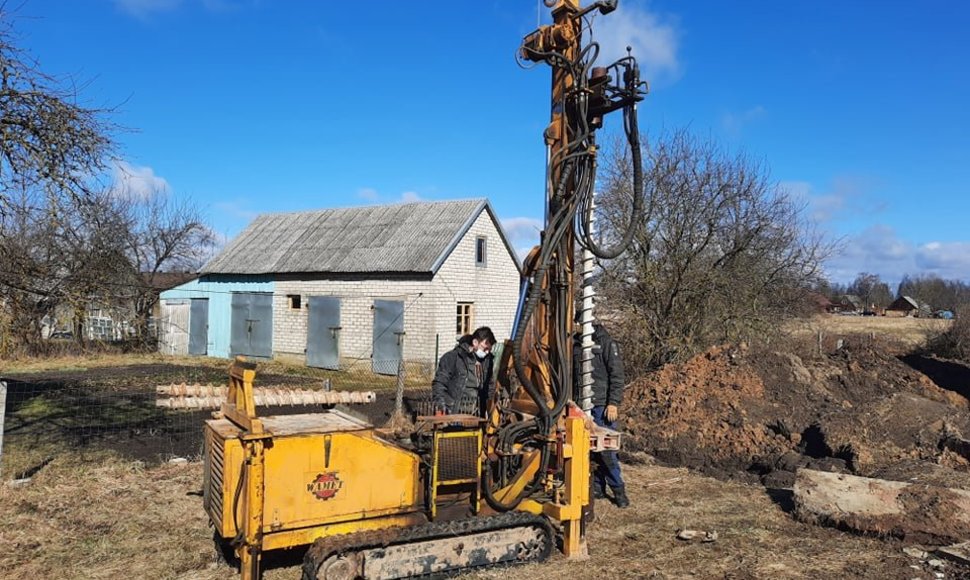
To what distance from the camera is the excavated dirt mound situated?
30.8ft

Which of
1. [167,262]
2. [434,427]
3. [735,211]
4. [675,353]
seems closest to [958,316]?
[735,211]

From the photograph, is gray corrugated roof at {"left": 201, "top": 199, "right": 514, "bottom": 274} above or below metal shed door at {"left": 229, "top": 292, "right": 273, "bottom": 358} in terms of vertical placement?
above

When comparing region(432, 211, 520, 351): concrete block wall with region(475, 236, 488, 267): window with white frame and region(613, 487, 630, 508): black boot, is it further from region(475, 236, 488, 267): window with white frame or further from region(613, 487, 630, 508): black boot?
region(613, 487, 630, 508): black boot

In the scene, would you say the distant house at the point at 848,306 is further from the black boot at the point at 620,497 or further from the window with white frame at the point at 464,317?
the black boot at the point at 620,497

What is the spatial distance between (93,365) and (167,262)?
12227 millimetres

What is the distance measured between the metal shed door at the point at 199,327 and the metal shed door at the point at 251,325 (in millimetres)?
1334

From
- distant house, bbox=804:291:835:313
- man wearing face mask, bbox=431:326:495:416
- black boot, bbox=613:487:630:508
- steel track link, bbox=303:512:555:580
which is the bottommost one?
black boot, bbox=613:487:630:508

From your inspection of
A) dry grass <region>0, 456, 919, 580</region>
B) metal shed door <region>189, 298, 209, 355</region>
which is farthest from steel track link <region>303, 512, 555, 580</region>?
metal shed door <region>189, 298, 209, 355</region>

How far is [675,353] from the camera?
52.1 ft

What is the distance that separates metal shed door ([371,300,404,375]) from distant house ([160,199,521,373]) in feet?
0.10

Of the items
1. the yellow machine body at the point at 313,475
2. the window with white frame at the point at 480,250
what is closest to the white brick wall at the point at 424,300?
the window with white frame at the point at 480,250

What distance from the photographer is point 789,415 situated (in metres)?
11.1

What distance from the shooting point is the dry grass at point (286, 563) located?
5461mm

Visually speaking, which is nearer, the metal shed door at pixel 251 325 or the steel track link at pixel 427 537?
the steel track link at pixel 427 537
